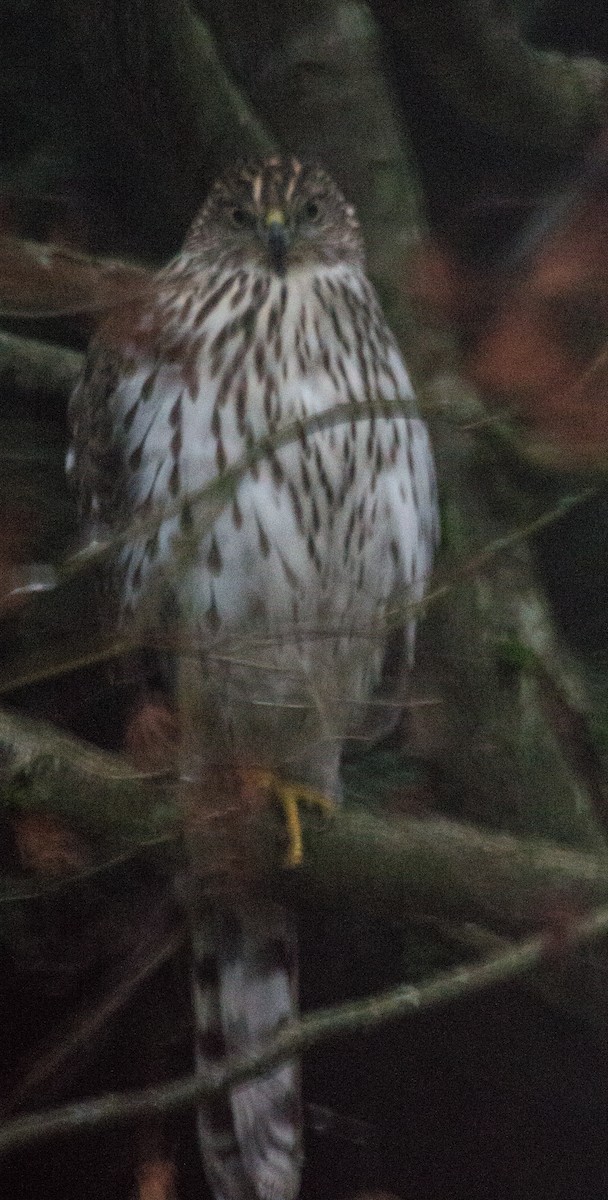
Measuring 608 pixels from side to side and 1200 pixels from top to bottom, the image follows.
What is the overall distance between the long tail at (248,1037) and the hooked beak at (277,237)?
616 mm

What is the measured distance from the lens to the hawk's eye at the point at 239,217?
66.0 inches

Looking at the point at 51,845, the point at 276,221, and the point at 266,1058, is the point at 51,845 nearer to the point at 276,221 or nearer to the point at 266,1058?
the point at 266,1058

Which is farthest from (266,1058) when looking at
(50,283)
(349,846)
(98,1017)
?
(50,283)

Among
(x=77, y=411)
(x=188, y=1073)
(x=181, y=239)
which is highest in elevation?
(x=181, y=239)

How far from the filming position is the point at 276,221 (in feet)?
5.41

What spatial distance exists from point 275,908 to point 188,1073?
17 centimetres

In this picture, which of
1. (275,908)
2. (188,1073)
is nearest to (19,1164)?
(188,1073)

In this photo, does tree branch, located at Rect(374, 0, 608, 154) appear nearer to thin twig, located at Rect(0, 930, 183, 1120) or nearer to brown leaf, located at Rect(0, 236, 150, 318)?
brown leaf, located at Rect(0, 236, 150, 318)

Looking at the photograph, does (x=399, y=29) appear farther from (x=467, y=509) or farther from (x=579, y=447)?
(x=579, y=447)

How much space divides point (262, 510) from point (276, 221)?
0.28 m

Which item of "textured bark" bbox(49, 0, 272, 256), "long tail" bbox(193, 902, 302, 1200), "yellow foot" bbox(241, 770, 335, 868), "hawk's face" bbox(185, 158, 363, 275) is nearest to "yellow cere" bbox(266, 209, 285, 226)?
"hawk's face" bbox(185, 158, 363, 275)

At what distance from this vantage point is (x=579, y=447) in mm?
1231

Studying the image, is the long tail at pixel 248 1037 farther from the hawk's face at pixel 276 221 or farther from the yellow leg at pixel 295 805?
the hawk's face at pixel 276 221

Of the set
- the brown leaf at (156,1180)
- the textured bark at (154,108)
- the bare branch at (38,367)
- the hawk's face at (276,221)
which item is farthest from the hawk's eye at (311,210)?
the brown leaf at (156,1180)
